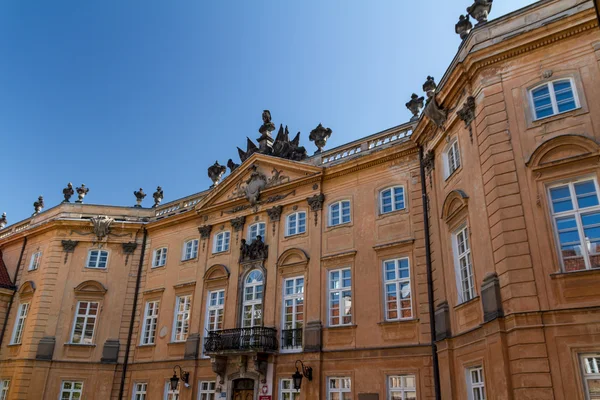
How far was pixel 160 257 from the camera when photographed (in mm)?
27844

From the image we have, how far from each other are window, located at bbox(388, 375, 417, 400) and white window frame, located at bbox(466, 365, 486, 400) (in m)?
2.84

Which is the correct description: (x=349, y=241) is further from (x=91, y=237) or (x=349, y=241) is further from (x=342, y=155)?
(x=91, y=237)

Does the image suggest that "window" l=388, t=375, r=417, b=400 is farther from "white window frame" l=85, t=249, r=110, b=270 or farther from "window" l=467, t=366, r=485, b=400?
"white window frame" l=85, t=249, r=110, b=270

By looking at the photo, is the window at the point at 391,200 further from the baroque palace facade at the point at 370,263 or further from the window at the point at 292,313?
the window at the point at 292,313

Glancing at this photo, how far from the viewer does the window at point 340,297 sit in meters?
19.4

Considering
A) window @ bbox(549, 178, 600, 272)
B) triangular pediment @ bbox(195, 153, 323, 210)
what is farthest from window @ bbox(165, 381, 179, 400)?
window @ bbox(549, 178, 600, 272)

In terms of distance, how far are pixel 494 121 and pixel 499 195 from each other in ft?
7.75

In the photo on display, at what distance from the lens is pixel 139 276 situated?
91.7 feet

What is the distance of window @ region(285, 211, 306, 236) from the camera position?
73.6ft

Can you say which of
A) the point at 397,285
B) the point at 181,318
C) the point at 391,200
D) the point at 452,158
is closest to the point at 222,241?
the point at 181,318

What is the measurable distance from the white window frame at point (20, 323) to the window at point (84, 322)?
3.11 metres

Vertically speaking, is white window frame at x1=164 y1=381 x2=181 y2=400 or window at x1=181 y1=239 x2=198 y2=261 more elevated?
window at x1=181 y1=239 x2=198 y2=261

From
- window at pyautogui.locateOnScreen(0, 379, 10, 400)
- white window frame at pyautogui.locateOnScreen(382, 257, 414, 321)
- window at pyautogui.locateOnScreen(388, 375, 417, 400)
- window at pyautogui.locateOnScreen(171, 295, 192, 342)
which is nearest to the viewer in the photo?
window at pyautogui.locateOnScreen(388, 375, 417, 400)

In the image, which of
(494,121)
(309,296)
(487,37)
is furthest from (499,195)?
(309,296)
